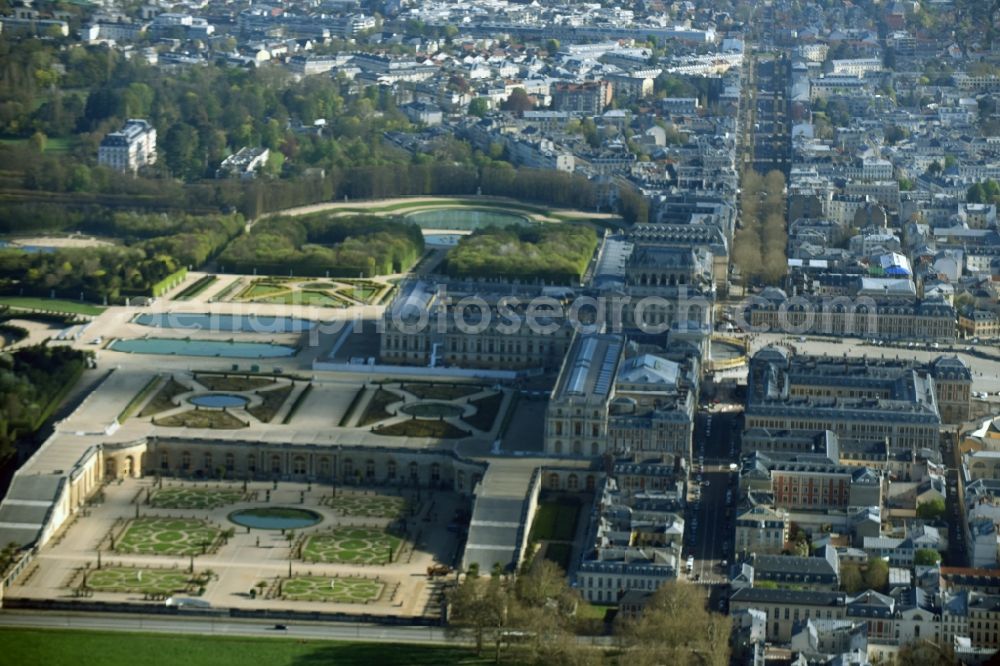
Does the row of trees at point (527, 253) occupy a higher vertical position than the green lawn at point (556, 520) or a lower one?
lower

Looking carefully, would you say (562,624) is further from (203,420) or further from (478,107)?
(478,107)

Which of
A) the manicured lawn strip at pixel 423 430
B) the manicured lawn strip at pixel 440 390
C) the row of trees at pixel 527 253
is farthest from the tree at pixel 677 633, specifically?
the row of trees at pixel 527 253

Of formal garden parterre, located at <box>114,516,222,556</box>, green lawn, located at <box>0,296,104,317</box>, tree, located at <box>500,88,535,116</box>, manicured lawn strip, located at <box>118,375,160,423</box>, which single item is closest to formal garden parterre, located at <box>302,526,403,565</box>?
formal garden parterre, located at <box>114,516,222,556</box>

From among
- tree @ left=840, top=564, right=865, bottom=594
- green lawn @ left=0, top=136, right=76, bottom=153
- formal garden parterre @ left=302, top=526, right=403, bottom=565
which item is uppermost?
tree @ left=840, top=564, right=865, bottom=594

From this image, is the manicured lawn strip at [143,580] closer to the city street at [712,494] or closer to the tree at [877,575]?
the city street at [712,494]

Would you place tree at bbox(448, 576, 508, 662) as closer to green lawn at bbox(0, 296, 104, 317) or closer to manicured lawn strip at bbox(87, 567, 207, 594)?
manicured lawn strip at bbox(87, 567, 207, 594)

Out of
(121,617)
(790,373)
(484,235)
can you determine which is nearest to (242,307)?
(484,235)
